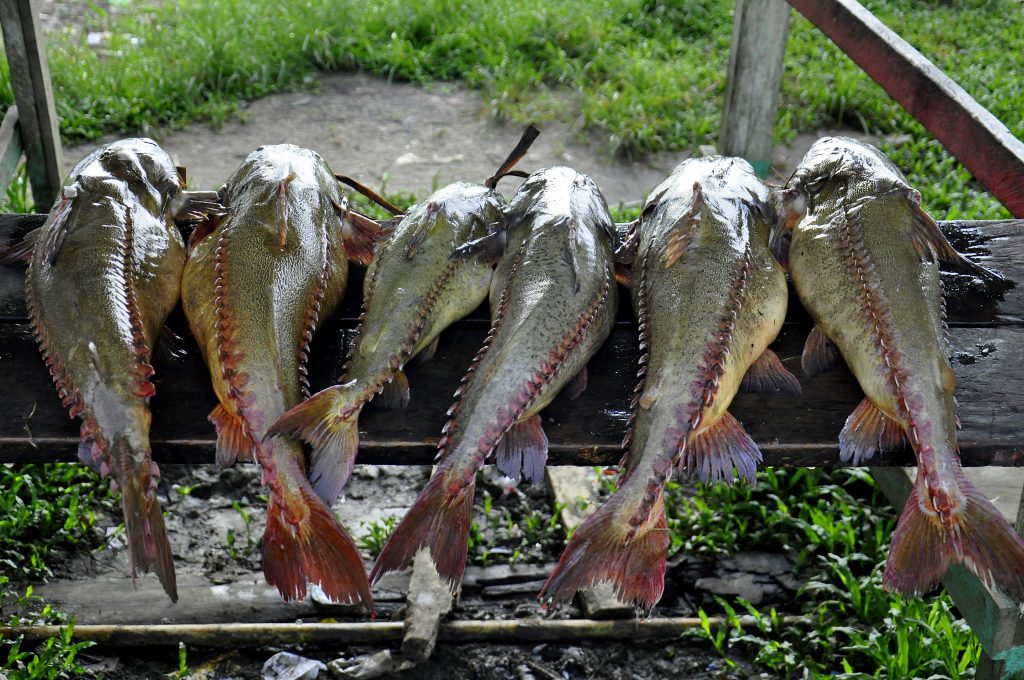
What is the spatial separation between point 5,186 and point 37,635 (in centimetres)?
261

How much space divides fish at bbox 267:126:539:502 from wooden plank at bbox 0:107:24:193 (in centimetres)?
320

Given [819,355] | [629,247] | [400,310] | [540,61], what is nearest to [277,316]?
[400,310]

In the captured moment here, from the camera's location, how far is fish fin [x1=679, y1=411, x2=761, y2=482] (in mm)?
2338

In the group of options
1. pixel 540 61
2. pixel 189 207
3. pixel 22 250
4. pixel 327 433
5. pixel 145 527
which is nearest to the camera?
pixel 145 527

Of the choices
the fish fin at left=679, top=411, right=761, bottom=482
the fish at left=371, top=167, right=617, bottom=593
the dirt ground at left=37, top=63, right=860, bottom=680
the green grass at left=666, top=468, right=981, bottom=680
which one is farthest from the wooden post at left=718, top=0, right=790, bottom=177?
the fish fin at left=679, top=411, right=761, bottom=482

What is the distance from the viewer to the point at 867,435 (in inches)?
95.3

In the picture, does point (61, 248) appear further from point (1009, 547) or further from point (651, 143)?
point (651, 143)

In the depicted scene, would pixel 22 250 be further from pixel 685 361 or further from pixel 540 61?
pixel 540 61

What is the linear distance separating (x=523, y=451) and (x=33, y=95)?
4.18m

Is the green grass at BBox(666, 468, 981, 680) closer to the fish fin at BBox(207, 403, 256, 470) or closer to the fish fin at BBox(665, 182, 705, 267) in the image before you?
the fish fin at BBox(665, 182, 705, 267)

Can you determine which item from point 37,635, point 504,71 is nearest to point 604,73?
point 504,71

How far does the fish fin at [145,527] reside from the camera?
2088mm

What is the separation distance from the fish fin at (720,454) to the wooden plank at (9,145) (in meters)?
4.21

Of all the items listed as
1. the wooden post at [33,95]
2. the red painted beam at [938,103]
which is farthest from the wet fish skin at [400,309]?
the wooden post at [33,95]
